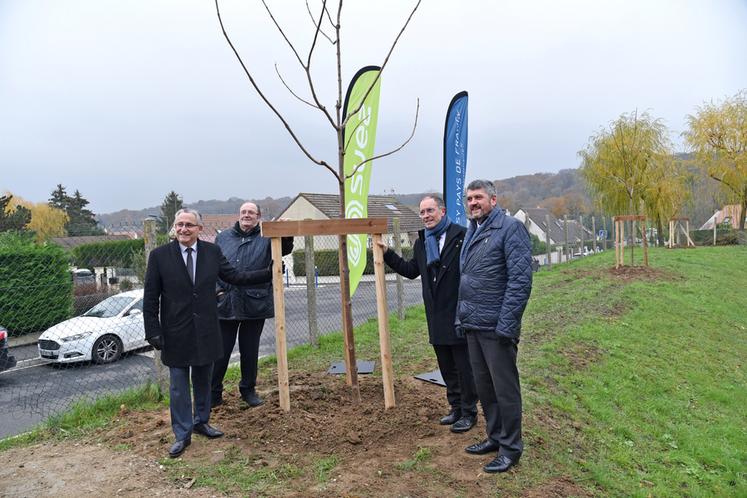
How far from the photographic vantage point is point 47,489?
3.53m

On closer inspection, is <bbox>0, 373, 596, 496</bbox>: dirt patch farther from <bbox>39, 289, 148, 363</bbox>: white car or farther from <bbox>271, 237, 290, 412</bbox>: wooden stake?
<bbox>39, 289, 148, 363</bbox>: white car

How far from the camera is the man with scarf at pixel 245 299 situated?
4.80 metres

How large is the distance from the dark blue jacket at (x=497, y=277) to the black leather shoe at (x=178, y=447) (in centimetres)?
227

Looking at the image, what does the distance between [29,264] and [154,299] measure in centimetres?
1054

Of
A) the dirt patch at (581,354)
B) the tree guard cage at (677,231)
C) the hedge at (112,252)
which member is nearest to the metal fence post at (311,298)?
the dirt patch at (581,354)

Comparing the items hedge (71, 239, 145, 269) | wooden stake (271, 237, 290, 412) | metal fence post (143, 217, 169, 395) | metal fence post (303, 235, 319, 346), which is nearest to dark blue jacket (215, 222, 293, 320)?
wooden stake (271, 237, 290, 412)

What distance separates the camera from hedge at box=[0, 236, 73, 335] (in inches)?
379

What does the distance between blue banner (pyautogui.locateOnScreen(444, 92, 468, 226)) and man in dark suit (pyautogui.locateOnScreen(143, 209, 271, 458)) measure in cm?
357

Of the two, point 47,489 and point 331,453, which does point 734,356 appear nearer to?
point 331,453

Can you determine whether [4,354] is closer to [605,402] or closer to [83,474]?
[83,474]

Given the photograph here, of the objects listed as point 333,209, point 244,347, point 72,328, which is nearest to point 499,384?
point 244,347

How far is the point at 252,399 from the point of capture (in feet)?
16.3

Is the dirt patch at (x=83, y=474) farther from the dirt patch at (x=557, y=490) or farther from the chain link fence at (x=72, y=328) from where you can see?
the dirt patch at (x=557, y=490)

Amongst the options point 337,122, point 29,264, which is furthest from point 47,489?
point 29,264
